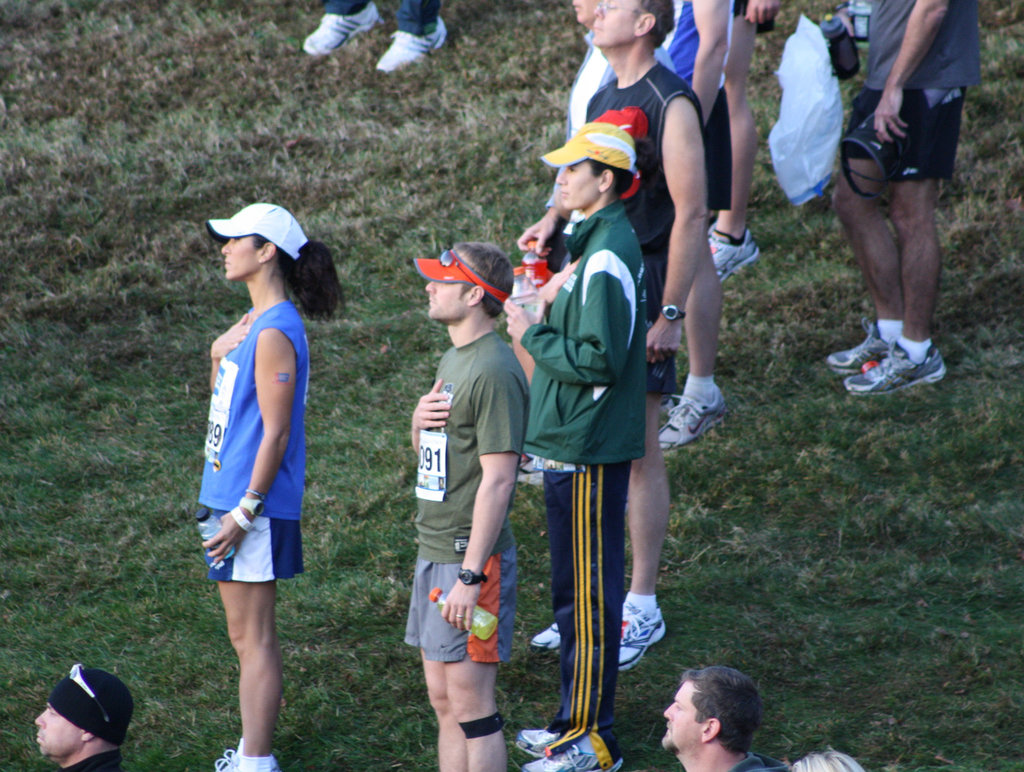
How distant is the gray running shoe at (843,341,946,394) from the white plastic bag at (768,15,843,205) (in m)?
1.09

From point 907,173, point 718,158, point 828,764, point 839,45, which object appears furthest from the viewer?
point 839,45

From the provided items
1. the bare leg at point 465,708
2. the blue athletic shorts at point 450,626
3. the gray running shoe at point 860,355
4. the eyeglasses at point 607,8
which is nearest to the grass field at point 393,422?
the gray running shoe at point 860,355

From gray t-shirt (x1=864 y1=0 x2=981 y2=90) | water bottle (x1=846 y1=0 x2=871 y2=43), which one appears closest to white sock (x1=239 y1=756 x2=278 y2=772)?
gray t-shirt (x1=864 y1=0 x2=981 y2=90)

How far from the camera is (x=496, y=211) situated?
26.4 feet

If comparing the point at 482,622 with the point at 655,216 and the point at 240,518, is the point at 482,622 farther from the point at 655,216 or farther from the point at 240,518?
the point at 655,216

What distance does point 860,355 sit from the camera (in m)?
6.26

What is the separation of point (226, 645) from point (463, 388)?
6.46 feet

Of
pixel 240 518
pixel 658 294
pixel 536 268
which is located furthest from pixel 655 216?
pixel 240 518

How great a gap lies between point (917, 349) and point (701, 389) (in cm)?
120

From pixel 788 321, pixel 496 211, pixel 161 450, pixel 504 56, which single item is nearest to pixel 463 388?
pixel 161 450

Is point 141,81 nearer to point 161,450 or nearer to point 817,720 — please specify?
point 161,450

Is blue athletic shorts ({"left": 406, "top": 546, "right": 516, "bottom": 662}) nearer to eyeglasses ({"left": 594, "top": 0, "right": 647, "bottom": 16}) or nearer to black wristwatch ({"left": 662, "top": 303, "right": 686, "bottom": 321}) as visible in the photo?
black wristwatch ({"left": 662, "top": 303, "right": 686, "bottom": 321})

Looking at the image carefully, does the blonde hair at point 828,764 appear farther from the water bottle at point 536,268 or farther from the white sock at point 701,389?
the white sock at point 701,389

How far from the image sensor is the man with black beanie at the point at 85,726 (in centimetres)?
306
